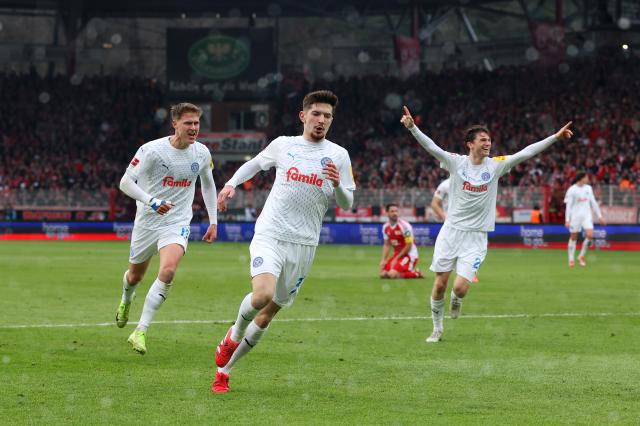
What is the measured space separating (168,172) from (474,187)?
368 centimetres

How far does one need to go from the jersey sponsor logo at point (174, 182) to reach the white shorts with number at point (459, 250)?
10.1ft

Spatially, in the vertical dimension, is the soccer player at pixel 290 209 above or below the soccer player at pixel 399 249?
above

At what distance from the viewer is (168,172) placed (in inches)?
494

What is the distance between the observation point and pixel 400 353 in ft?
39.3

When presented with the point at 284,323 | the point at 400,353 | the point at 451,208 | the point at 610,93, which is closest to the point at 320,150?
the point at 400,353

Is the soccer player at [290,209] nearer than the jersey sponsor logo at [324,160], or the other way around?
the soccer player at [290,209]

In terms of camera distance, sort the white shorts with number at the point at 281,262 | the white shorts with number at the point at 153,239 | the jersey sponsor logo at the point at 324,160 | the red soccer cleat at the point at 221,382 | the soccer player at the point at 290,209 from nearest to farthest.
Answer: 1. the red soccer cleat at the point at 221,382
2. the white shorts with number at the point at 281,262
3. the soccer player at the point at 290,209
4. the jersey sponsor logo at the point at 324,160
5. the white shorts with number at the point at 153,239

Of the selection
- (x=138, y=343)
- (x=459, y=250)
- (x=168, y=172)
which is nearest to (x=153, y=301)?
(x=138, y=343)

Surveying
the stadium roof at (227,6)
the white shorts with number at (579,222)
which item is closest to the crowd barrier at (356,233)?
the white shorts with number at (579,222)

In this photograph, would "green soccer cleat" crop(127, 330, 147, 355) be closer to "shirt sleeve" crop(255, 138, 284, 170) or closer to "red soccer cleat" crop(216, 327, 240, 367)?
"red soccer cleat" crop(216, 327, 240, 367)

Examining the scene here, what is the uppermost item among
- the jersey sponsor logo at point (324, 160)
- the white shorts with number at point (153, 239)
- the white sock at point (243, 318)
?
the jersey sponsor logo at point (324, 160)

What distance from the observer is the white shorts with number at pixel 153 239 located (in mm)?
12656

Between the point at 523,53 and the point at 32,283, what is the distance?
43.7 metres

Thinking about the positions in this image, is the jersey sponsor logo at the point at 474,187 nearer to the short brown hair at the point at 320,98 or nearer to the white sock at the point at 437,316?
the white sock at the point at 437,316
